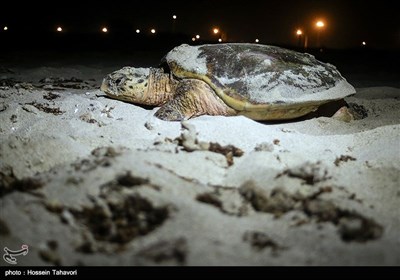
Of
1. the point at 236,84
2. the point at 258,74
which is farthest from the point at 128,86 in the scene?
the point at 258,74

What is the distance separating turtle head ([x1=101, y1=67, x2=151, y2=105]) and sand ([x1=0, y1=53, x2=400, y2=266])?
3.85 ft

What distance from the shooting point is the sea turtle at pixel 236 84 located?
2.99 m

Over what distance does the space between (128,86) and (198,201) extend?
7.96 feet

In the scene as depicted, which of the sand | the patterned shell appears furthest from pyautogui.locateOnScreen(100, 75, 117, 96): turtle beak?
the sand

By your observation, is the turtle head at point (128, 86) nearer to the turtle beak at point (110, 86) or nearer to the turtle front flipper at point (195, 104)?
the turtle beak at point (110, 86)

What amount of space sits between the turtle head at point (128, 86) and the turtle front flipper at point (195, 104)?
53 cm

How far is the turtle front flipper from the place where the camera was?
10.2 ft

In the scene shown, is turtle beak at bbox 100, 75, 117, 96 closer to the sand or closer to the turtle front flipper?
the turtle front flipper

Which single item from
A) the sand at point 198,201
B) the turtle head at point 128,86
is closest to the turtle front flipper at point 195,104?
the turtle head at point 128,86

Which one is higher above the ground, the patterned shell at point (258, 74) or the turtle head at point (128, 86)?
the patterned shell at point (258, 74)

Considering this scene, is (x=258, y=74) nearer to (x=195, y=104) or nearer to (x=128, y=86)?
(x=195, y=104)

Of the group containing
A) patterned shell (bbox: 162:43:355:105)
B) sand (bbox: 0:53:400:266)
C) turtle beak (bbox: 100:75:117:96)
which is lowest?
sand (bbox: 0:53:400:266)

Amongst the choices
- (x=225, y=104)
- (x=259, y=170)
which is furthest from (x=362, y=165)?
(x=225, y=104)
